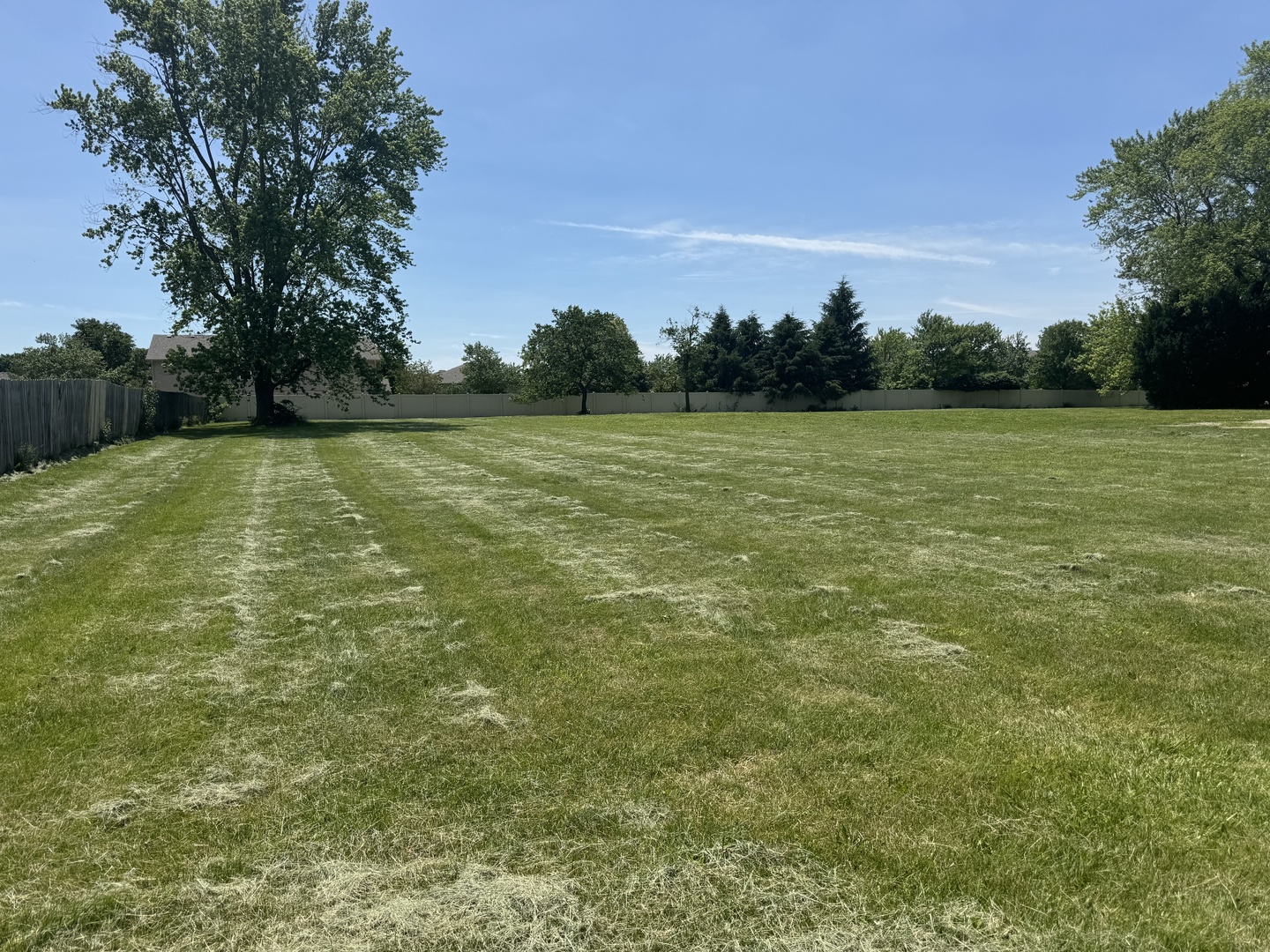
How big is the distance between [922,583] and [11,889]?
4.73 metres

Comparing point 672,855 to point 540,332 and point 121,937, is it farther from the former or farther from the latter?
point 540,332

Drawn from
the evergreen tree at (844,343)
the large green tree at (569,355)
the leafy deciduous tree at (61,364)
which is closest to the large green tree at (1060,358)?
the evergreen tree at (844,343)

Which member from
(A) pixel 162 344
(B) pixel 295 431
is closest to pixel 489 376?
(A) pixel 162 344

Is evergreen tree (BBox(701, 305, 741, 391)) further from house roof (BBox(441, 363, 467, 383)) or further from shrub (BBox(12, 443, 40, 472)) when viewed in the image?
shrub (BBox(12, 443, 40, 472))

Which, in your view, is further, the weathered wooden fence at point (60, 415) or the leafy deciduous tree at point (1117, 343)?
the leafy deciduous tree at point (1117, 343)

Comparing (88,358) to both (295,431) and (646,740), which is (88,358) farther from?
(646,740)

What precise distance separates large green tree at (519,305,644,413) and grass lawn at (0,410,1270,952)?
1756 inches

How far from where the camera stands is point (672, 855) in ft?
7.34

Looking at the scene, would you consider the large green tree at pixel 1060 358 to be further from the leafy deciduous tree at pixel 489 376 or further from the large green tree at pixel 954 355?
the leafy deciduous tree at pixel 489 376

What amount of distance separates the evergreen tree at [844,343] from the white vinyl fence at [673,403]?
5.28ft

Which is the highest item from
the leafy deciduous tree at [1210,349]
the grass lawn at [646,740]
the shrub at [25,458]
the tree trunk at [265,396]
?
the leafy deciduous tree at [1210,349]

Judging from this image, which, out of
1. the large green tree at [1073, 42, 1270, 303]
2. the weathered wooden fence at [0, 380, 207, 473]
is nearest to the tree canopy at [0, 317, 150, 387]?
the weathered wooden fence at [0, 380, 207, 473]

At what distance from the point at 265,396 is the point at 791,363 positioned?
115ft

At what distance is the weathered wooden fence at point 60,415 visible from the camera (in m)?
12.9
